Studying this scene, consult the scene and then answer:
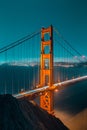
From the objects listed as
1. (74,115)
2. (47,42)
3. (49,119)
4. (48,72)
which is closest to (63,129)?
(49,119)

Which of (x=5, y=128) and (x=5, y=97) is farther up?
(x=5, y=97)

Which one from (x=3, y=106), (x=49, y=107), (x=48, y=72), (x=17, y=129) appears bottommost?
(x=49, y=107)

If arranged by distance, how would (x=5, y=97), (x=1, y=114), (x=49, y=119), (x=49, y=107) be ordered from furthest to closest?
(x=49, y=107) < (x=49, y=119) < (x=5, y=97) < (x=1, y=114)

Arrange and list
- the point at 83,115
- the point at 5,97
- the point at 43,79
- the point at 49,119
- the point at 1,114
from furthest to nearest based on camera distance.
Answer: the point at 83,115
the point at 43,79
the point at 49,119
the point at 5,97
the point at 1,114

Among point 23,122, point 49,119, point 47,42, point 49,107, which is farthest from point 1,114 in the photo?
point 47,42

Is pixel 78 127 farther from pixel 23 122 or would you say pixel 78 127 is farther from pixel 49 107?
pixel 23 122

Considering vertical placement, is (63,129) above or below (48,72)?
below

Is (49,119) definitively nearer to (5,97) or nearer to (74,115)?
(5,97)

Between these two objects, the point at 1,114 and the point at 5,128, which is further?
the point at 1,114

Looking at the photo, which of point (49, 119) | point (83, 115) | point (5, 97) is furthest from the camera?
point (83, 115)
